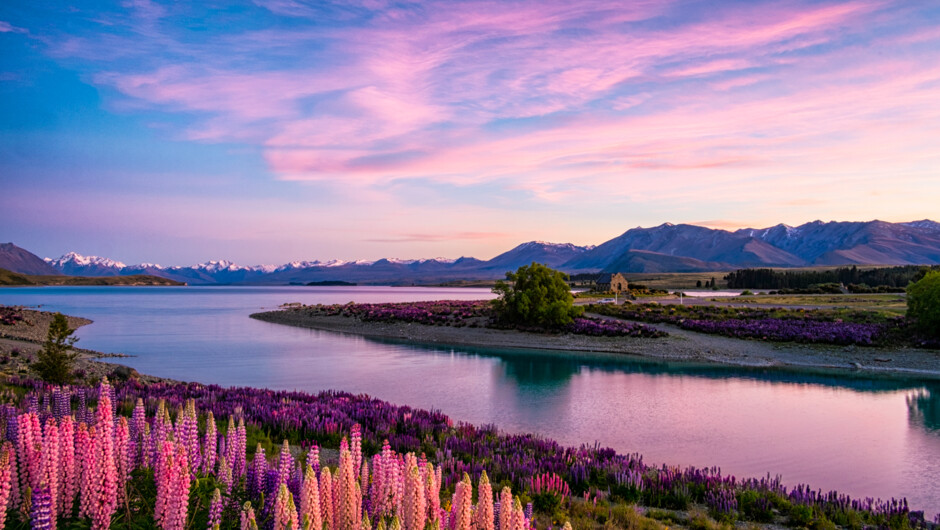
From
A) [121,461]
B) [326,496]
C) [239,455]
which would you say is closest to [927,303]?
[239,455]

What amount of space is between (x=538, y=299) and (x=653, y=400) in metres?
27.5

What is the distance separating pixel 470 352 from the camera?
4797cm

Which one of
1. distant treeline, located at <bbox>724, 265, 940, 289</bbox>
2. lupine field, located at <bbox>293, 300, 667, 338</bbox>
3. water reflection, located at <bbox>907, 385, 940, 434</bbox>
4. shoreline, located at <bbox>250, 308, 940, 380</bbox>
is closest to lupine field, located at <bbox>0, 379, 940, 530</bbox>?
water reflection, located at <bbox>907, 385, 940, 434</bbox>

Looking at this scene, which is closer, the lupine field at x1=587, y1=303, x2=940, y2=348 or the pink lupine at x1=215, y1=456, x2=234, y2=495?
the pink lupine at x1=215, y1=456, x2=234, y2=495

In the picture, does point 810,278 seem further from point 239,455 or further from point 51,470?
point 51,470

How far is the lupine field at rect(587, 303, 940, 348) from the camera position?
42.1 metres

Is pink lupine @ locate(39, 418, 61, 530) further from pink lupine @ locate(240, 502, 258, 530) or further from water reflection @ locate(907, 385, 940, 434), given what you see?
water reflection @ locate(907, 385, 940, 434)

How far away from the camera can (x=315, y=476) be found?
4066 millimetres

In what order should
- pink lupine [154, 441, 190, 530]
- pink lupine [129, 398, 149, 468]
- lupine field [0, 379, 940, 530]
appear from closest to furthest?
1. pink lupine [154, 441, 190, 530]
2. lupine field [0, 379, 940, 530]
3. pink lupine [129, 398, 149, 468]

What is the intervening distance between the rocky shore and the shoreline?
28.1m

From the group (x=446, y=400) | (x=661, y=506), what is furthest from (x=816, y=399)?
(x=661, y=506)

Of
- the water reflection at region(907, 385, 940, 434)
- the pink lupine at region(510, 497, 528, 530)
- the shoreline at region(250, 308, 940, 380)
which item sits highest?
the pink lupine at region(510, 497, 528, 530)

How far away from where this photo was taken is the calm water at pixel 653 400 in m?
17.6

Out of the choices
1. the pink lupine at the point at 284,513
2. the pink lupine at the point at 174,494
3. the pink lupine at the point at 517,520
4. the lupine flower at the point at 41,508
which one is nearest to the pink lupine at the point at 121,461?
the lupine flower at the point at 41,508
